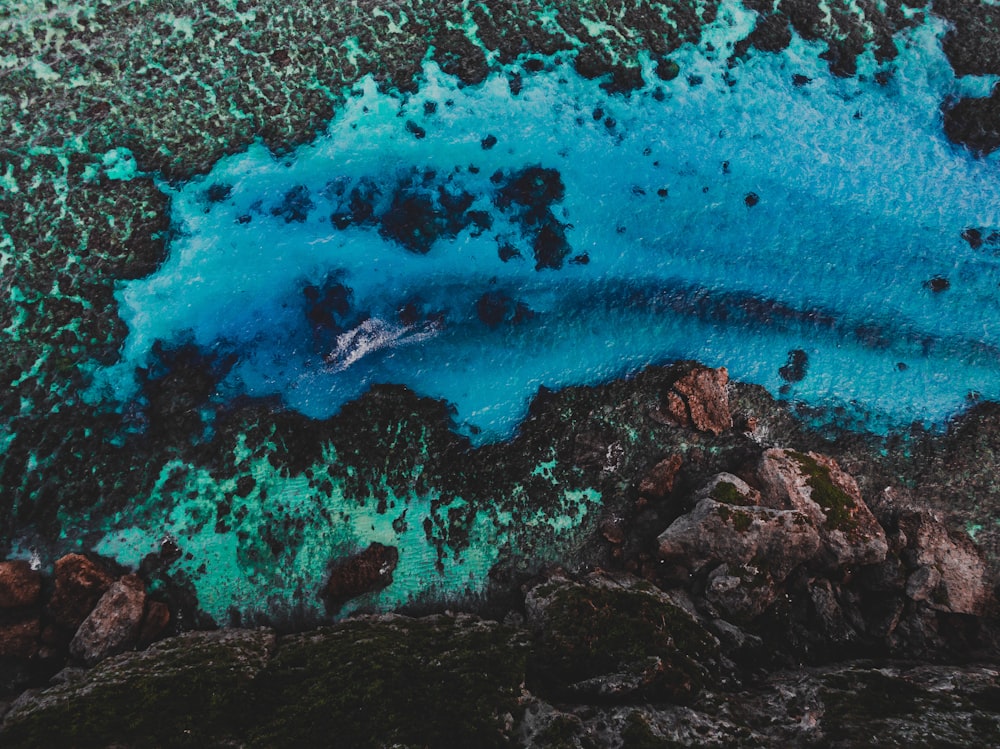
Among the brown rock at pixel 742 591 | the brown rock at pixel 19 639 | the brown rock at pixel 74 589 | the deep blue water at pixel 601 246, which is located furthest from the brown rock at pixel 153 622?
the brown rock at pixel 742 591

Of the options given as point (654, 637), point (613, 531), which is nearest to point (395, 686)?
point (654, 637)

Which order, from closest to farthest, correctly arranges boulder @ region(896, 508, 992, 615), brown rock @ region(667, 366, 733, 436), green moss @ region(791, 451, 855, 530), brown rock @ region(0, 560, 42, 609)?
1. boulder @ region(896, 508, 992, 615)
2. brown rock @ region(0, 560, 42, 609)
3. green moss @ region(791, 451, 855, 530)
4. brown rock @ region(667, 366, 733, 436)

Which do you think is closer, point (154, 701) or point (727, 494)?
point (154, 701)

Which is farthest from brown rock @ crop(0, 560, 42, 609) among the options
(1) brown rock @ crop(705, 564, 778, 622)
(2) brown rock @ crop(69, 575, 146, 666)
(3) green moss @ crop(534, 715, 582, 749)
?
(1) brown rock @ crop(705, 564, 778, 622)

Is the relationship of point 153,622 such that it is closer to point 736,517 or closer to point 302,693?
point 302,693

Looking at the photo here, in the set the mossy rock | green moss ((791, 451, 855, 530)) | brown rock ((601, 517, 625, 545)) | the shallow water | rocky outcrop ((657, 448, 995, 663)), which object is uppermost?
the shallow water

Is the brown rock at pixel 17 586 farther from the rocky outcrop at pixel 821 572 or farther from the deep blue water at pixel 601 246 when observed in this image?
the rocky outcrop at pixel 821 572

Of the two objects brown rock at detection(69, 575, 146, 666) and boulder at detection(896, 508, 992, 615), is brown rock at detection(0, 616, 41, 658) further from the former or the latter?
boulder at detection(896, 508, 992, 615)
